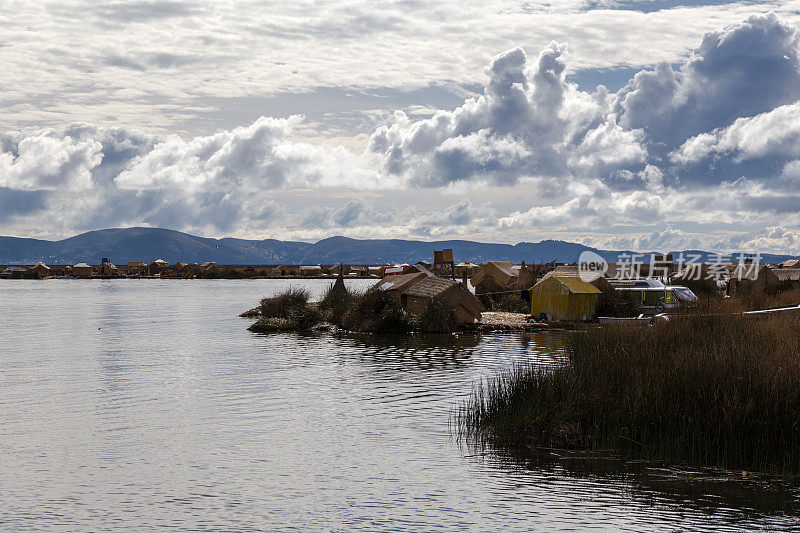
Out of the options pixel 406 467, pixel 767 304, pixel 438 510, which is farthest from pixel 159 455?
pixel 767 304

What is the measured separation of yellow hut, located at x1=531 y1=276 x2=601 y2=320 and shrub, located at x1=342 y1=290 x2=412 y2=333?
9.84m

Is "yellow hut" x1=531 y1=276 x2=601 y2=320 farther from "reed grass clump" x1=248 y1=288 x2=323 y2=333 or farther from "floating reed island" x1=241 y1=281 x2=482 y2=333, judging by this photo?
"reed grass clump" x1=248 y1=288 x2=323 y2=333

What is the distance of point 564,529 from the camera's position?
12.6 metres

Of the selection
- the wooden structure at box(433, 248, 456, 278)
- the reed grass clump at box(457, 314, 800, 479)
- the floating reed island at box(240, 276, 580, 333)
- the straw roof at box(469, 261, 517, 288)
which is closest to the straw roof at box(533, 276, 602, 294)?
the floating reed island at box(240, 276, 580, 333)

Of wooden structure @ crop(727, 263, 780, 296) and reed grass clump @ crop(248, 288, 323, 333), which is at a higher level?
wooden structure @ crop(727, 263, 780, 296)

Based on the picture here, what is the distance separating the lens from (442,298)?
45875 mm

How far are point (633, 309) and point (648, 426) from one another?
1333 inches

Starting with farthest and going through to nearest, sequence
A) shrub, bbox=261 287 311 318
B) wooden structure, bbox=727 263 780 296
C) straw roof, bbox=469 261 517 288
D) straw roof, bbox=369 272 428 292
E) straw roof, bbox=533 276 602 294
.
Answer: straw roof, bbox=469 261 517 288
wooden structure, bbox=727 263 780 296
shrub, bbox=261 287 311 318
straw roof, bbox=533 276 602 294
straw roof, bbox=369 272 428 292

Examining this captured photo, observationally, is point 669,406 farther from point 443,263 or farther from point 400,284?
point 443,263

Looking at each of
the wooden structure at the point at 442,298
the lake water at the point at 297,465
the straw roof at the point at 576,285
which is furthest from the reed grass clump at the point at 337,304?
the lake water at the point at 297,465

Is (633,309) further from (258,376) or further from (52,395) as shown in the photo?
(52,395)

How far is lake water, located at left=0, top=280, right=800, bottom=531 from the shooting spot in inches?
519

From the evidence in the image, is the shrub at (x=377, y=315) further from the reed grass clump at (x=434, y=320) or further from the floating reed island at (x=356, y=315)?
the reed grass clump at (x=434, y=320)

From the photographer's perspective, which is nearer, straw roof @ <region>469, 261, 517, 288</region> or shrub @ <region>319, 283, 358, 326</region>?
shrub @ <region>319, 283, 358, 326</region>
